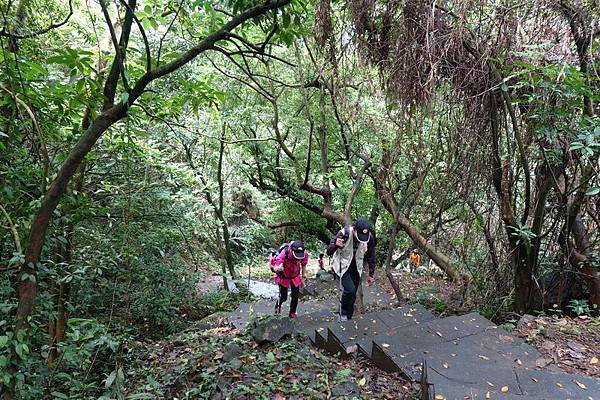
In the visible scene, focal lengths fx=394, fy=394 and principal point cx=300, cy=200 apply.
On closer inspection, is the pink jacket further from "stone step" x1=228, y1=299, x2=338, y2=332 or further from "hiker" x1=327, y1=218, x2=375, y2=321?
"hiker" x1=327, y1=218, x2=375, y2=321

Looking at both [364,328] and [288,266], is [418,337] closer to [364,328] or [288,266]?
[364,328]

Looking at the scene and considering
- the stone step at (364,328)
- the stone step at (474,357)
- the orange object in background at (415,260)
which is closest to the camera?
the stone step at (474,357)

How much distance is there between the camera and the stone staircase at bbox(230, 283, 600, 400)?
3033 mm

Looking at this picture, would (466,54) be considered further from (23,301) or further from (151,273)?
(151,273)

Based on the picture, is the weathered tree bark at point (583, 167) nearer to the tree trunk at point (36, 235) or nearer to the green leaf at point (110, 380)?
the tree trunk at point (36, 235)

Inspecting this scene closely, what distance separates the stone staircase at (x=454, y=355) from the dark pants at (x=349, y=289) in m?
0.60

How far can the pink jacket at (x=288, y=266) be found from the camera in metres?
6.27

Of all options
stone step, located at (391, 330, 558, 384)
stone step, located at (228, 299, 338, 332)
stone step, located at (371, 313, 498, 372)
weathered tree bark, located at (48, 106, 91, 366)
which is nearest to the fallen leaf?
stone step, located at (391, 330, 558, 384)

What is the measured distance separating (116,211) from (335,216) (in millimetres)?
3945

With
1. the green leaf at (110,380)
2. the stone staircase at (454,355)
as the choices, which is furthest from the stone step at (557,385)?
the green leaf at (110,380)

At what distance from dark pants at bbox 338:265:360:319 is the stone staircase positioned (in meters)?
0.60

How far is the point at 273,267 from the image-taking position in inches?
248

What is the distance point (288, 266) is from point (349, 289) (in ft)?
3.89

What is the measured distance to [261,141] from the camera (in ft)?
18.3
